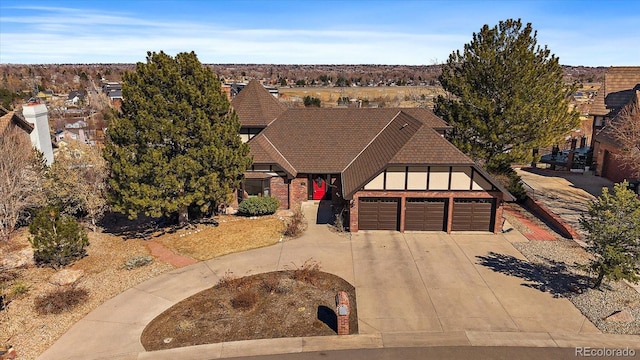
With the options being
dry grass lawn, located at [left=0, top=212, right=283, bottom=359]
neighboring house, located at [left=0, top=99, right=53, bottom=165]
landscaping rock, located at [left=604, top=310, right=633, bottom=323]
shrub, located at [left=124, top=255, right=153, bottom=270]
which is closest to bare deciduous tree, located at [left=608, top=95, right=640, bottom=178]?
landscaping rock, located at [left=604, top=310, right=633, bottom=323]

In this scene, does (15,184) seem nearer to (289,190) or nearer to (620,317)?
(289,190)

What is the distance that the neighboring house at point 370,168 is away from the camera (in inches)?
841

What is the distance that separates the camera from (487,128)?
85.2 ft

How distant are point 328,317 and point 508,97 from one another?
1894cm

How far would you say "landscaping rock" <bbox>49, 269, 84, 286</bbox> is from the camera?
16.8 metres

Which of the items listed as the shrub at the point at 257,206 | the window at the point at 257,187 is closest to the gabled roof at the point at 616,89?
the window at the point at 257,187

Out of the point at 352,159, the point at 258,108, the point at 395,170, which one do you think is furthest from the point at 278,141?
the point at 395,170

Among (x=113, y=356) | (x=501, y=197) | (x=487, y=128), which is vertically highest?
(x=487, y=128)

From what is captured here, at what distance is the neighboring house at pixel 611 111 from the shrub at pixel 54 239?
35064 mm

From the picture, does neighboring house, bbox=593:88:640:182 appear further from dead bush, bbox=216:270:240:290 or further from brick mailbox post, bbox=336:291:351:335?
dead bush, bbox=216:270:240:290

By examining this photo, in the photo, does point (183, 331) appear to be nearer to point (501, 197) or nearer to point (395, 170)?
point (395, 170)

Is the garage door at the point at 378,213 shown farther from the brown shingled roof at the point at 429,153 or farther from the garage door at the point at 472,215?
the garage door at the point at 472,215

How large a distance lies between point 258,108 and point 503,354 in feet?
71.7

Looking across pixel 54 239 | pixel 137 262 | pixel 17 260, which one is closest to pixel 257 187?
pixel 137 262
